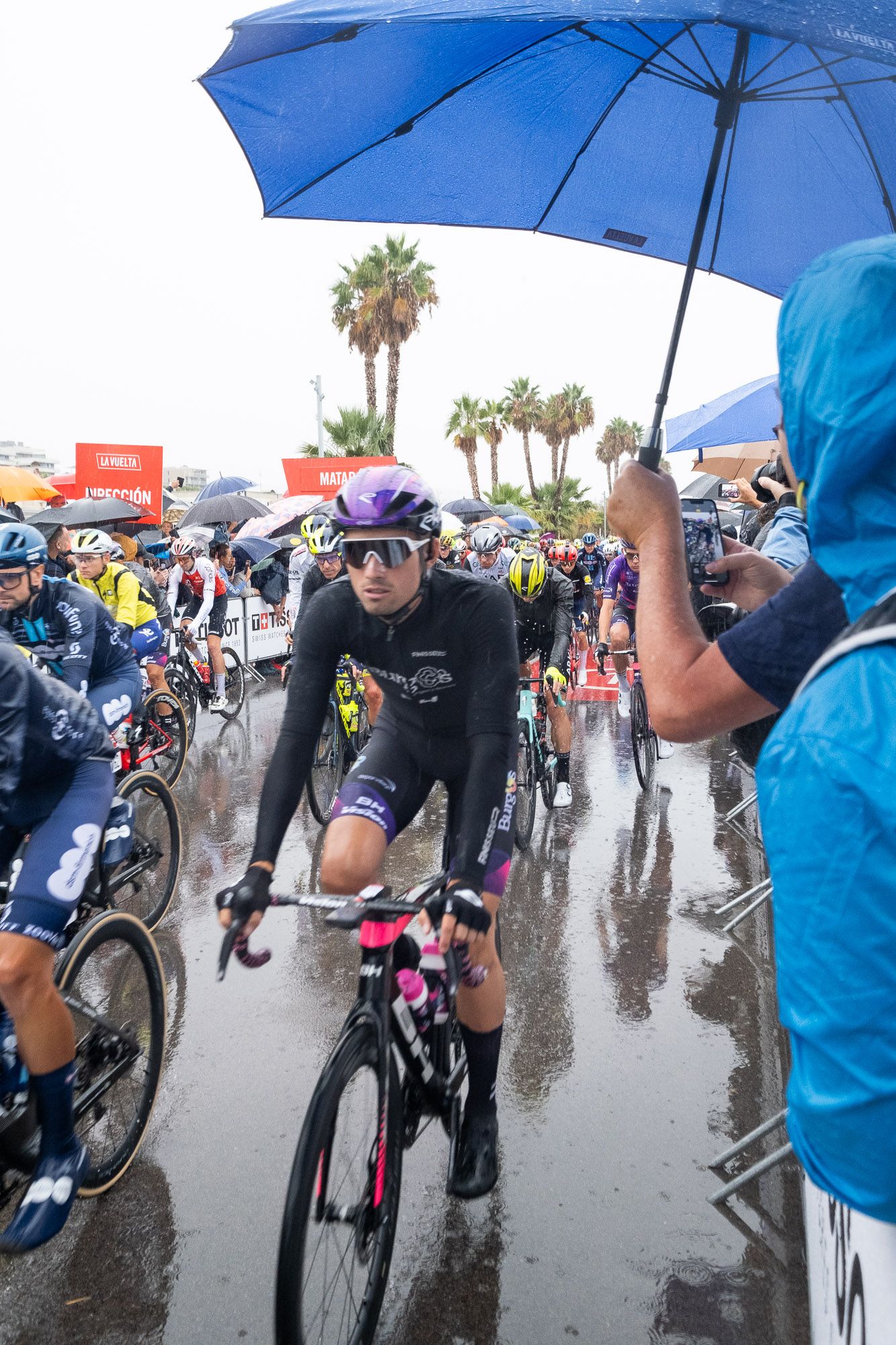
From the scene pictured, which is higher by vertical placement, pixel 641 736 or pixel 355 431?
pixel 355 431

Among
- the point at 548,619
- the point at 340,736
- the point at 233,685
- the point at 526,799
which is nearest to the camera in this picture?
the point at 526,799

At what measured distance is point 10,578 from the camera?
4.21 meters

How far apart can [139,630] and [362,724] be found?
2160 millimetres

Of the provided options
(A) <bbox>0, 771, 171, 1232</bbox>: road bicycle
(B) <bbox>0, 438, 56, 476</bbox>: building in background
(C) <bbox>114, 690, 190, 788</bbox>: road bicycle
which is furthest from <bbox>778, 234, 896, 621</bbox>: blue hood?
(B) <bbox>0, 438, 56, 476</bbox>: building in background

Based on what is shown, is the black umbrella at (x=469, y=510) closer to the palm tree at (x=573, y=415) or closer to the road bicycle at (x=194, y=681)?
A: the road bicycle at (x=194, y=681)

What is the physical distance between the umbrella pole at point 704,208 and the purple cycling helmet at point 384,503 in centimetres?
80

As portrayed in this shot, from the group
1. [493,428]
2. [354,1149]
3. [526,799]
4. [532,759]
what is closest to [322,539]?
[532,759]

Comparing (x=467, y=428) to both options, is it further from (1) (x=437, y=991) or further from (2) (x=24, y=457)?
(2) (x=24, y=457)

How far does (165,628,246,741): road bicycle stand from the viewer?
10.1 metres

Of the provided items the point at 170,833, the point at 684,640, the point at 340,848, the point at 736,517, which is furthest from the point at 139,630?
the point at 736,517

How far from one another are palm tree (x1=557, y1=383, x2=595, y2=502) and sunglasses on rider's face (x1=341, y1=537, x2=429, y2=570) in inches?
2671

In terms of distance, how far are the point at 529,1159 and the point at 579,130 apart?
3.96 metres

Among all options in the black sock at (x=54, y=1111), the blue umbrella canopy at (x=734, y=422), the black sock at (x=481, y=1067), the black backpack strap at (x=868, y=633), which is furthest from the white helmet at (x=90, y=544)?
the black backpack strap at (x=868, y=633)

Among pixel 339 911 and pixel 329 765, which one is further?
pixel 329 765
